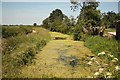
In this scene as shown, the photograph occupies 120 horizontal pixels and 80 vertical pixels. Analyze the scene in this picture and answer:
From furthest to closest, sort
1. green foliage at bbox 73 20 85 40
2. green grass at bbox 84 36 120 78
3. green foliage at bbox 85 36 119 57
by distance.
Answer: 1. green foliage at bbox 73 20 85 40
2. green foliage at bbox 85 36 119 57
3. green grass at bbox 84 36 120 78

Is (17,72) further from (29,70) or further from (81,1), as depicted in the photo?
(81,1)

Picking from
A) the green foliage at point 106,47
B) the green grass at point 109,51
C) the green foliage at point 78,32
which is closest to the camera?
the green grass at point 109,51

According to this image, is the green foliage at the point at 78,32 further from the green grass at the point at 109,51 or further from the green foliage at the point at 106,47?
the green grass at the point at 109,51

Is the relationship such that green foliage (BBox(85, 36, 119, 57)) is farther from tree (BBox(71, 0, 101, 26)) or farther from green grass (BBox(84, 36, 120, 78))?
tree (BBox(71, 0, 101, 26))

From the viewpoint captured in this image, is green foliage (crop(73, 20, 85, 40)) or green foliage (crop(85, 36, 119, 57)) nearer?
green foliage (crop(85, 36, 119, 57))

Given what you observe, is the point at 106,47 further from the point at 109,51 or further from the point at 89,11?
the point at 89,11

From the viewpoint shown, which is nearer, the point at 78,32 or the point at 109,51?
the point at 109,51

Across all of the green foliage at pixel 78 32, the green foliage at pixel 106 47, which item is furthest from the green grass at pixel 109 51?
the green foliage at pixel 78 32

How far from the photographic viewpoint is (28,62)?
477 cm

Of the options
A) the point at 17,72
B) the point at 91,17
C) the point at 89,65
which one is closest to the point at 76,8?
the point at 91,17

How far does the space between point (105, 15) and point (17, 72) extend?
1336 cm

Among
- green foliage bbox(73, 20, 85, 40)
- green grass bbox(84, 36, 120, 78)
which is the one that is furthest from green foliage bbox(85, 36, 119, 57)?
green foliage bbox(73, 20, 85, 40)

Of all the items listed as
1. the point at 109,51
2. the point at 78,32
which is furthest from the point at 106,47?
the point at 78,32

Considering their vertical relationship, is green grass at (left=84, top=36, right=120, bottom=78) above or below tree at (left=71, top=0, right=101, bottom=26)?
below
